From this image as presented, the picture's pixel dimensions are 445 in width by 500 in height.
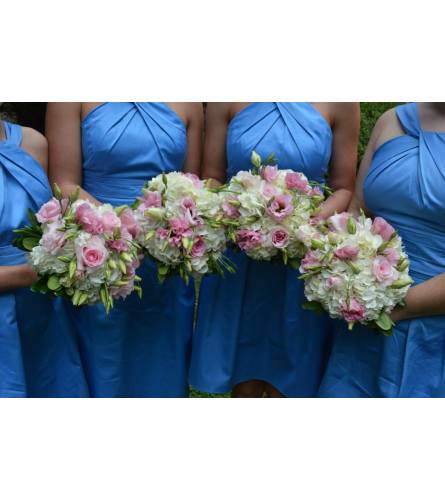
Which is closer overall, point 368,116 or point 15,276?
point 15,276

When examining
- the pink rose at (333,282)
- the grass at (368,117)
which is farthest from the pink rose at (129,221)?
the grass at (368,117)

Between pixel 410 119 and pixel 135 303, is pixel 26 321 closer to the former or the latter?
pixel 135 303

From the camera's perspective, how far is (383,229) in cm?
252

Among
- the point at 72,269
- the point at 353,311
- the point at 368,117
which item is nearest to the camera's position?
the point at 72,269

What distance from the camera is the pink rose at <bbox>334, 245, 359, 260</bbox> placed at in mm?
2439

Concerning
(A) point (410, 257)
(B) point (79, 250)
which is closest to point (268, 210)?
(A) point (410, 257)

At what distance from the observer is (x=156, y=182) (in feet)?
8.62

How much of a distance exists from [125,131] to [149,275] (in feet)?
2.39

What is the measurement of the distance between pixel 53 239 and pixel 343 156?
155 centimetres

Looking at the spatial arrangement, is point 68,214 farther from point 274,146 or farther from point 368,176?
point 368,176

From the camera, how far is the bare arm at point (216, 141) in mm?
3053

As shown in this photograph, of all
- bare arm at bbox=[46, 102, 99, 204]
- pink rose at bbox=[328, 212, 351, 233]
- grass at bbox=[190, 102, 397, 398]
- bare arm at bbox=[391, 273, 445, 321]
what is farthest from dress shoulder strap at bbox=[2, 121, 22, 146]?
grass at bbox=[190, 102, 397, 398]

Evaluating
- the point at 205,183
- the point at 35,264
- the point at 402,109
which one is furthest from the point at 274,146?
the point at 35,264

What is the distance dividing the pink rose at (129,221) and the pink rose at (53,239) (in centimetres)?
27
